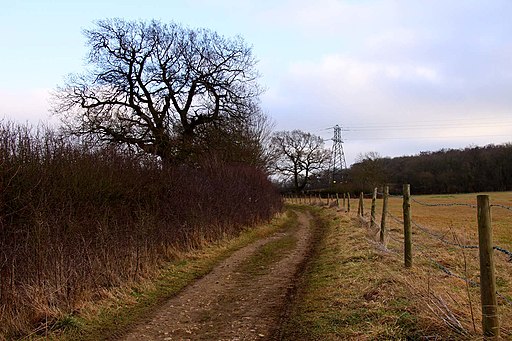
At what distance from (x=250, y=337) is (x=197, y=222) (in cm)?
818

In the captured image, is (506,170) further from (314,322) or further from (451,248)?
(314,322)

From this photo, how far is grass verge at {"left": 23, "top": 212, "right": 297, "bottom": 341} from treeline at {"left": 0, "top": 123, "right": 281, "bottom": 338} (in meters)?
0.24

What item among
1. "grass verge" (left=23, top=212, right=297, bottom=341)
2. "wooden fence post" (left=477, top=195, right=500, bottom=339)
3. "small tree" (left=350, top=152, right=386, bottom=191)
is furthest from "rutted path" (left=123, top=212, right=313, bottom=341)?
"small tree" (left=350, top=152, right=386, bottom=191)

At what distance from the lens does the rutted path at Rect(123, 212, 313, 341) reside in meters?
5.62

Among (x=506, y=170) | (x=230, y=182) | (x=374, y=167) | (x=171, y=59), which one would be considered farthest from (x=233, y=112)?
(x=506, y=170)

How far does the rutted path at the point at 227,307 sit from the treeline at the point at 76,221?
128 cm

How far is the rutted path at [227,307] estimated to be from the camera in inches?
221

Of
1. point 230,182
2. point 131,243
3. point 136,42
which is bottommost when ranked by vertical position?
point 131,243

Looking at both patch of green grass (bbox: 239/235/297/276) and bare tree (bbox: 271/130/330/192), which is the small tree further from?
patch of green grass (bbox: 239/235/297/276)

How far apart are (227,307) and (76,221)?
3343 millimetres

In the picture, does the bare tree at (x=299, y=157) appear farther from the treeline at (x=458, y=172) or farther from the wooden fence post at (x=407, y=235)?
the wooden fence post at (x=407, y=235)

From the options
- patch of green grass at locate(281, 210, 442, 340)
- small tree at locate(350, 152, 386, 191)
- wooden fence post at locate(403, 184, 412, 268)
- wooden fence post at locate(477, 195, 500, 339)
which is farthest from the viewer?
small tree at locate(350, 152, 386, 191)

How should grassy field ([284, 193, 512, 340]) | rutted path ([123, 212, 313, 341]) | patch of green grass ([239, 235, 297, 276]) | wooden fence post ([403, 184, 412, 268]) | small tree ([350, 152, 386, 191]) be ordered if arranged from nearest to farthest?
grassy field ([284, 193, 512, 340]) < rutted path ([123, 212, 313, 341]) < wooden fence post ([403, 184, 412, 268]) < patch of green grass ([239, 235, 297, 276]) < small tree ([350, 152, 386, 191])

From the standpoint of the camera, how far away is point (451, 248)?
33.7 ft
